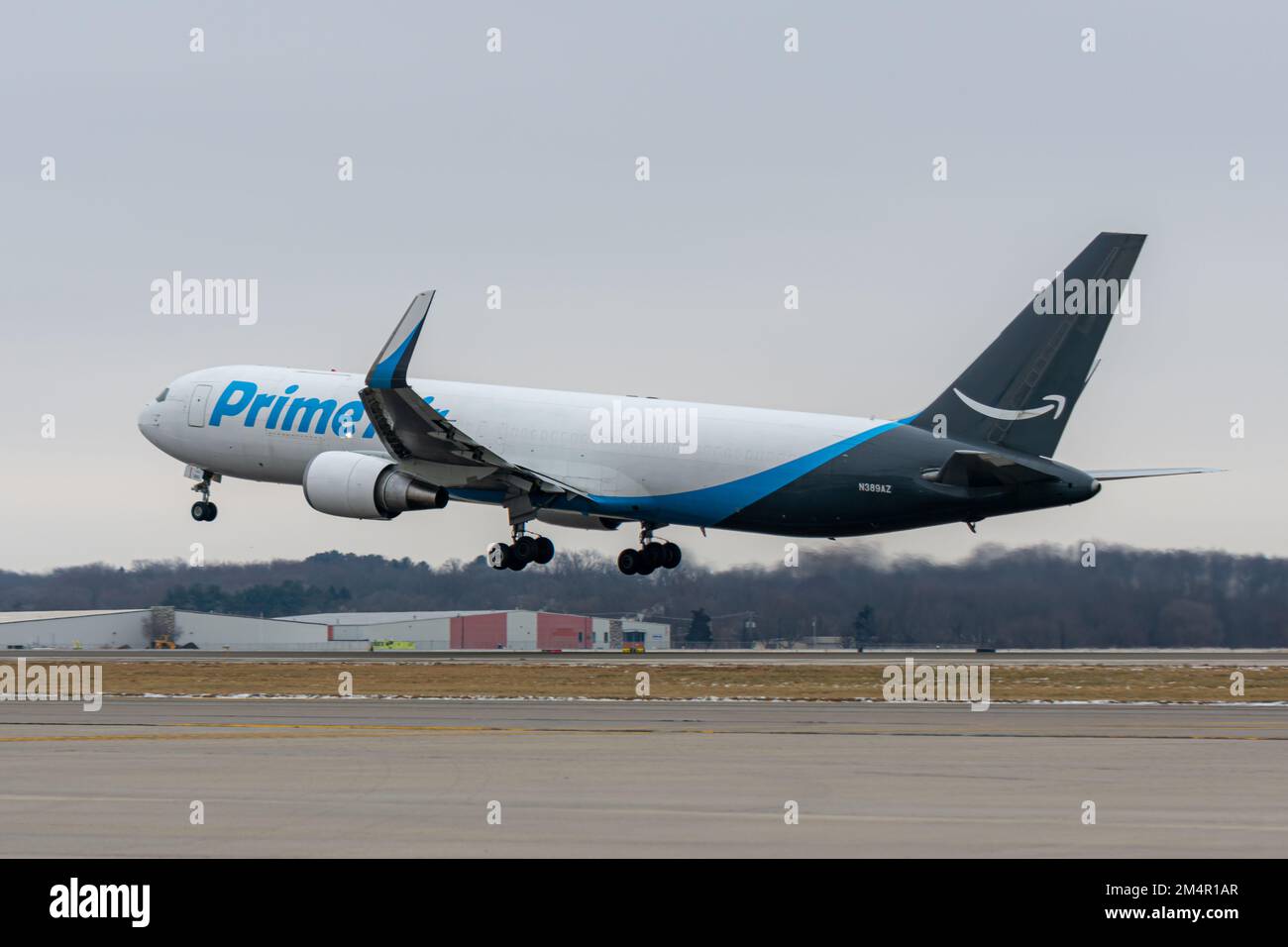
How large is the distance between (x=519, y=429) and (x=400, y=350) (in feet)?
22.3

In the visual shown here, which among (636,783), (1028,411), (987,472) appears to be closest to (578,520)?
(987,472)

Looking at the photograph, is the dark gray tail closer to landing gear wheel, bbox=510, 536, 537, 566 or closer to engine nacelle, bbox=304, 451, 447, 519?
landing gear wheel, bbox=510, 536, 537, 566

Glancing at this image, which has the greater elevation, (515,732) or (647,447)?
(647,447)

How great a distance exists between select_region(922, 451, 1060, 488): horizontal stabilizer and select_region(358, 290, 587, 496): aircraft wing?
532 inches

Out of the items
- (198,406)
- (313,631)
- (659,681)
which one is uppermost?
(198,406)

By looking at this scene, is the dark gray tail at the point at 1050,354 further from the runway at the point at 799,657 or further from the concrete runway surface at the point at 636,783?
the concrete runway surface at the point at 636,783

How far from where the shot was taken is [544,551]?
57875 millimetres

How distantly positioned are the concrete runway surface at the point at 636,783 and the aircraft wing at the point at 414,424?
753 inches

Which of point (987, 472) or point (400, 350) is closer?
point (987, 472)

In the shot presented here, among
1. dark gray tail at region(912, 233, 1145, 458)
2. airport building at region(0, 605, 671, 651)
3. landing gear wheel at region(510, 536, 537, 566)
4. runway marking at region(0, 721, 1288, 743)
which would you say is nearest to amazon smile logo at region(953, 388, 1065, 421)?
dark gray tail at region(912, 233, 1145, 458)

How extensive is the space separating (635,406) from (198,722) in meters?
26.3

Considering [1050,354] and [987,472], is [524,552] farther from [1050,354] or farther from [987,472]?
[1050,354]

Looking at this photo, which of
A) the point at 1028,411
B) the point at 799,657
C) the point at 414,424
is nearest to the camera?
the point at 1028,411
